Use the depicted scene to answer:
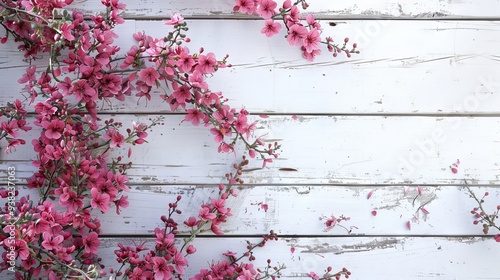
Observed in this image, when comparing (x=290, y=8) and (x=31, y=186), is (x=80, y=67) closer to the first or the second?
(x=31, y=186)

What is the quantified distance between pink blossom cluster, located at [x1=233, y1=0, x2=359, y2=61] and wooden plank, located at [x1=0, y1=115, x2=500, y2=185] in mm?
192

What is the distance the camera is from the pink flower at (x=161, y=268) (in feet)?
4.35

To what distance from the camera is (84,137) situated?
138 centimetres

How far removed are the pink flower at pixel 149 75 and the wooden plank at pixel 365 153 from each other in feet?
0.72

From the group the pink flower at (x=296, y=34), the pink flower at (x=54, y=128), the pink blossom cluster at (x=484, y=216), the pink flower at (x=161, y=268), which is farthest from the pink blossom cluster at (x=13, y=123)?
the pink blossom cluster at (x=484, y=216)

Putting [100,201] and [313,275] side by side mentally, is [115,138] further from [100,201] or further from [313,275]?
[313,275]

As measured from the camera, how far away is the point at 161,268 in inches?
52.5

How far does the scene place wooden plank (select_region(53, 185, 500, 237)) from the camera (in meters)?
1.47

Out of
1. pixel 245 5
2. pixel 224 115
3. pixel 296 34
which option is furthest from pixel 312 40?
pixel 224 115

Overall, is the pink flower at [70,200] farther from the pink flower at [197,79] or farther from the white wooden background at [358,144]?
the pink flower at [197,79]

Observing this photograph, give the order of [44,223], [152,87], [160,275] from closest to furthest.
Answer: [44,223] < [160,275] < [152,87]

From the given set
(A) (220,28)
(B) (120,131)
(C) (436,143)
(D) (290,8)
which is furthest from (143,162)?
(C) (436,143)

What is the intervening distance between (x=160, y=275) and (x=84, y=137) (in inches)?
15.1

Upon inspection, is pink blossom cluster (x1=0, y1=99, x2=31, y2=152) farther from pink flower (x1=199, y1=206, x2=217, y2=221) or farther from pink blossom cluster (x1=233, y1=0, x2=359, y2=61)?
pink blossom cluster (x1=233, y1=0, x2=359, y2=61)
